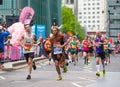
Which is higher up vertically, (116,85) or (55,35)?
(55,35)

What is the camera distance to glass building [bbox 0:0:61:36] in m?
69.9

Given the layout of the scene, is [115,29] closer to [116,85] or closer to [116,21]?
[116,21]

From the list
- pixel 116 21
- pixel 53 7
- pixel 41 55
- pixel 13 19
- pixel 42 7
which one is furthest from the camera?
pixel 116 21

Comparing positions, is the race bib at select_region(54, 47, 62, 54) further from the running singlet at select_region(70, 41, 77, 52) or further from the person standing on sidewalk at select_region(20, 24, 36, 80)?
the running singlet at select_region(70, 41, 77, 52)

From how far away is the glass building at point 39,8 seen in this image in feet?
229

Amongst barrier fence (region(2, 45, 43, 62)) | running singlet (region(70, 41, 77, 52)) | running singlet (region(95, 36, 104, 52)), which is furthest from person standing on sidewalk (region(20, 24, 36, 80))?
running singlet (region(70, 41, 77, 52))

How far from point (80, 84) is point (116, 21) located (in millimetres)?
144641

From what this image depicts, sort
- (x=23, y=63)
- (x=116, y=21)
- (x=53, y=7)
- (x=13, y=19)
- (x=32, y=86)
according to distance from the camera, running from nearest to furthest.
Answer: (x=32, y=86) → (x=23, y=63) → (x=13, y=19) → (x=53, y=7) → (x=116, y=21)

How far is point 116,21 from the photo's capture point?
157750 millimetres

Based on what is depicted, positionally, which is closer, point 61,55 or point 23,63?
point 61,55

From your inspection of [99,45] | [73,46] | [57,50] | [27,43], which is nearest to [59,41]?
[57,50]

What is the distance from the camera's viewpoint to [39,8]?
3324 inches

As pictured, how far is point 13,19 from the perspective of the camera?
100ft

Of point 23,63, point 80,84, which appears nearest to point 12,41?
point 23,63
